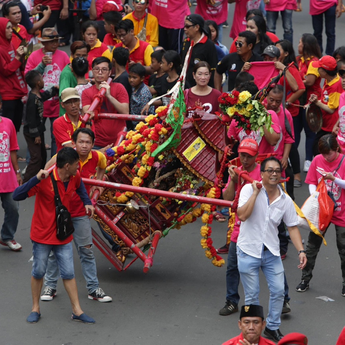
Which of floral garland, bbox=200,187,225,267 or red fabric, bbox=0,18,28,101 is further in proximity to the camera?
red fabric, bbox=0,18,28,101

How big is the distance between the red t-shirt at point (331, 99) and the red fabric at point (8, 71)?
14.7 ft

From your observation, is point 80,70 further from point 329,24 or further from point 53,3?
point 329,24

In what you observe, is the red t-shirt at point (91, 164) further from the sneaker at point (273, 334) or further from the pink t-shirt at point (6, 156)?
the sneaker at point (273, 334)

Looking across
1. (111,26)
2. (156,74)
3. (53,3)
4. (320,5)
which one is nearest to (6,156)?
(156,74)

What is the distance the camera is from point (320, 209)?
6758mm

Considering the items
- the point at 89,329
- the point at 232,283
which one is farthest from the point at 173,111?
the point at 89,329

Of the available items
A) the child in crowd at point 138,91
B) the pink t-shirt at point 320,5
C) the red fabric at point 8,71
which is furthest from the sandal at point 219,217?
the pink t-shirt at point 320,5

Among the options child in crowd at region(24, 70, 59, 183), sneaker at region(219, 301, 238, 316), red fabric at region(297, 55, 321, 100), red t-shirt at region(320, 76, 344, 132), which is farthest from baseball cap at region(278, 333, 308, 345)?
red fabric at region(297, 55, 321, 100)

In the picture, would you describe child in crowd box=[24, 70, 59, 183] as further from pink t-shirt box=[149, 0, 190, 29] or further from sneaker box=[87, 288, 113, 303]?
pink t-shirt box=[149, 0, 190, 29]

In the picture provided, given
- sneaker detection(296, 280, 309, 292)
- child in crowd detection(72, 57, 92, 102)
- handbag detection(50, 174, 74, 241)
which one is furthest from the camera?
child in crowd detection(72, 57, 92, 102)

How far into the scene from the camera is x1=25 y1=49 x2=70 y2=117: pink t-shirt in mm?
9992

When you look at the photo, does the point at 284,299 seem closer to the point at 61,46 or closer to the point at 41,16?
the point at 41,16

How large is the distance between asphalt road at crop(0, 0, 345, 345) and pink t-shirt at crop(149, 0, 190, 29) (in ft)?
17.5

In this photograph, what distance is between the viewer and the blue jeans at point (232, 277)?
6.40 m
